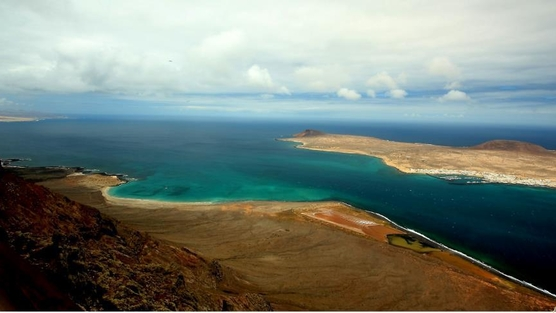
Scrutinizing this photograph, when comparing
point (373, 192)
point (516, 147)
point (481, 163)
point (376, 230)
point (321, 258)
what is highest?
point (516, 147)

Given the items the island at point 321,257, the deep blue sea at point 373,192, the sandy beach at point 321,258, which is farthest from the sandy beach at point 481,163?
the sandy beach at point 321,258

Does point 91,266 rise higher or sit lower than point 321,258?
higher

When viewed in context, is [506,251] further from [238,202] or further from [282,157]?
[282,157]

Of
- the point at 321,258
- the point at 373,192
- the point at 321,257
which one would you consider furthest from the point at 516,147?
the point at 321,258

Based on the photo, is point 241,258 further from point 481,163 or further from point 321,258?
point 481,163

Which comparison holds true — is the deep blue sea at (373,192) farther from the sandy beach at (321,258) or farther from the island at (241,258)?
the sandy beach at (321,258)
